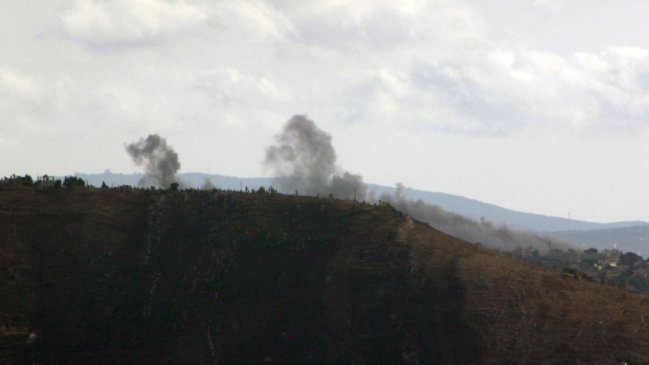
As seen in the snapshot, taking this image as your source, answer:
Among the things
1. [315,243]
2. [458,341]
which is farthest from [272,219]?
[458,341]

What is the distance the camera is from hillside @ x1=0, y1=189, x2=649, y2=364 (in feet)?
225

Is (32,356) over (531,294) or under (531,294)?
under

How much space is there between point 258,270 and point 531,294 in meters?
22.0

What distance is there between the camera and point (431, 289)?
7481cm

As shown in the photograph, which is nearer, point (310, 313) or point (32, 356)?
point (32, 356)

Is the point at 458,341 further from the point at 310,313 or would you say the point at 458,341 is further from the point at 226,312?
the point at 226,312

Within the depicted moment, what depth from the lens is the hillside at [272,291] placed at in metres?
68.7

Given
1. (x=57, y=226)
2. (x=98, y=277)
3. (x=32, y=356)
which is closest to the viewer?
(x=32, y=356)

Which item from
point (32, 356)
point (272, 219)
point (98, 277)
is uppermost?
point (272, 219)

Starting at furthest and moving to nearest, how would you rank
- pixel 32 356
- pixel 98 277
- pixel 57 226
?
pixel 57 226, pixel 98 277, pixel 32 356

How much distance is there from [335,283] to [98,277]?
18.9 metres

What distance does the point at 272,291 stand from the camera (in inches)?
3059

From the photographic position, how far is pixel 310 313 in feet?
244

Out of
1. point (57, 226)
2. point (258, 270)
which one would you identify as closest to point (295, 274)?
point (258, 270)
